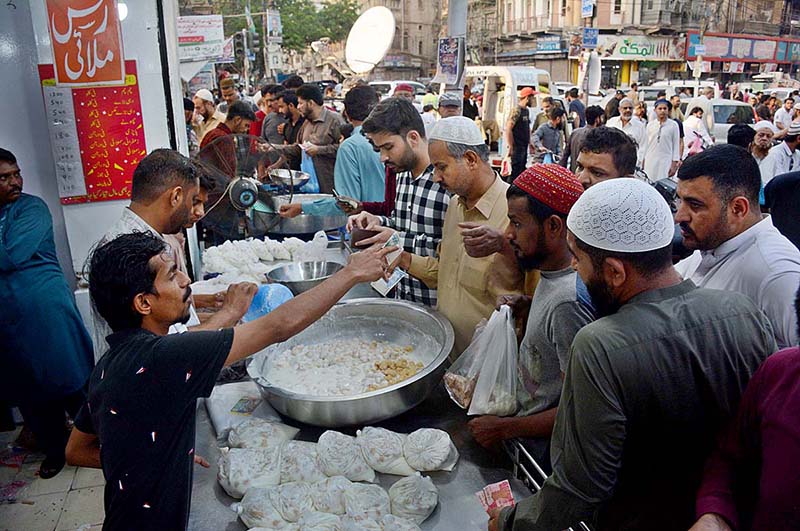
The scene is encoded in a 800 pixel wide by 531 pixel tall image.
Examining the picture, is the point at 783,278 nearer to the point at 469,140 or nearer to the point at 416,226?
the point at 469,140

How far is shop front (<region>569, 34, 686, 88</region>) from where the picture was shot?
34.4m

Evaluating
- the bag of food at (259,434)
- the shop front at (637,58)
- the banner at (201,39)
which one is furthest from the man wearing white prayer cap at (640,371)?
the shop front at (637,58)

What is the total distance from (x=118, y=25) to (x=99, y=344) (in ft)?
6.94

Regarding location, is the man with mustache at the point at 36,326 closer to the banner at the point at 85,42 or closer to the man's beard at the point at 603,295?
the banner at the point at 85,42

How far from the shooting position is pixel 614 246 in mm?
1308

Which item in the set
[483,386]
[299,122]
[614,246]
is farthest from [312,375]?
[299,122]

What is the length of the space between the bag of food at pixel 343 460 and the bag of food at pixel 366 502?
0.26 feet

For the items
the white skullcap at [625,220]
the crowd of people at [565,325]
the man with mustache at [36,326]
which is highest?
the white skullcap at [625,220]

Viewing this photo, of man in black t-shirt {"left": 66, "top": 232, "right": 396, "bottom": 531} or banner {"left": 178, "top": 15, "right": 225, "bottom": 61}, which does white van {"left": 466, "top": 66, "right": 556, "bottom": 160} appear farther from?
man in black t-shirt {"left": 66, "top": 232, "right": 396, "bottom": 531}

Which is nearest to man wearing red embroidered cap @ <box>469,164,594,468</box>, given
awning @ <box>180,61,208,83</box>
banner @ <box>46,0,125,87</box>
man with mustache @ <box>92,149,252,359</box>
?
man with mustache @ <box>92,149,252,359</box>

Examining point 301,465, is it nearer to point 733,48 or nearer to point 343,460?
point 343,460

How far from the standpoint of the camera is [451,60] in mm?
5770

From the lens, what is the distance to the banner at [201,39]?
308 inches

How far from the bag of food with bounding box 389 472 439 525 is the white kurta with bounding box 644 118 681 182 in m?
8.65
